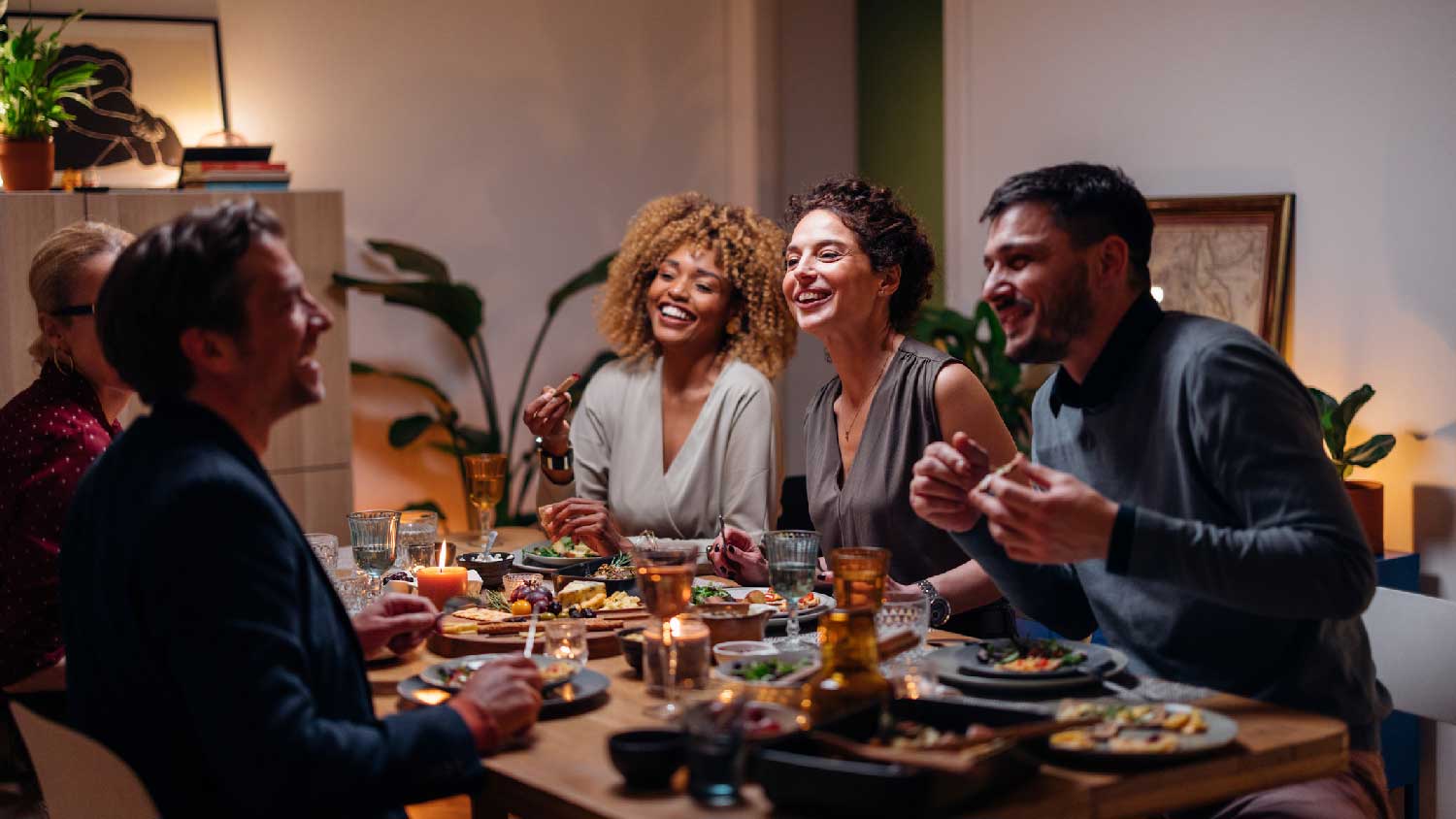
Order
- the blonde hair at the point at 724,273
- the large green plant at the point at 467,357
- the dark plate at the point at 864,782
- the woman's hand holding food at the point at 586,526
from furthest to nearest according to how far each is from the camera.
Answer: the large green plant at the point at 467,357
the blonde hair at the point at 724,273
the woman's hand holding food at the point at 586,526
the dark plate at the point at 864,782

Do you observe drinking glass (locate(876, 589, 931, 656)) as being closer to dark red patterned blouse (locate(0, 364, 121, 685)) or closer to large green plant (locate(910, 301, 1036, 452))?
dark red patterned blouse (locate(0, 364, 121, 685))

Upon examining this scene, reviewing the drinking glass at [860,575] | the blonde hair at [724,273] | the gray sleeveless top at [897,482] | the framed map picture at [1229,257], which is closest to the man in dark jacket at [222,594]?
the drinking glass at [860,575]

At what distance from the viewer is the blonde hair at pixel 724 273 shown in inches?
148

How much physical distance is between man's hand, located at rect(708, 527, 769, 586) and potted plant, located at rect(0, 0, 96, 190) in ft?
9.64

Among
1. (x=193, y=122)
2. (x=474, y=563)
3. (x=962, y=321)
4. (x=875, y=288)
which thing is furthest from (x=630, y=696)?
(x=193, y=122)

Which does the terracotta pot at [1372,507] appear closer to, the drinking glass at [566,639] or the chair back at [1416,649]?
the chair back at [1416,649]

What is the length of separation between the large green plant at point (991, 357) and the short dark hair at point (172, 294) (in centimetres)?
310

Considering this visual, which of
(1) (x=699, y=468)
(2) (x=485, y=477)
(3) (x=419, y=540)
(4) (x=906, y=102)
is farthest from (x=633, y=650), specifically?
(4) (x=906, y=102)

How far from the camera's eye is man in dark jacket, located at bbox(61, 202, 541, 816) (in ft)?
5.10

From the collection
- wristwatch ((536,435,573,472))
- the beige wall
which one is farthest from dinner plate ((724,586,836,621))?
the beige wall

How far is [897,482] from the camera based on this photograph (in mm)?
2914

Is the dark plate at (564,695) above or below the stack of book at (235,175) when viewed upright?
below

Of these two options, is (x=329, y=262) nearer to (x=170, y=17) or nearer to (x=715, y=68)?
(x=170, y=17)

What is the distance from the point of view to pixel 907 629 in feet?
6.72
